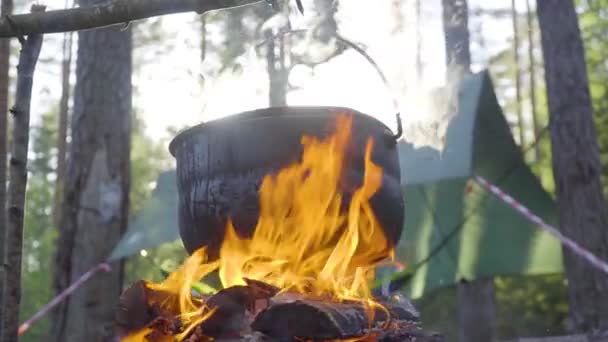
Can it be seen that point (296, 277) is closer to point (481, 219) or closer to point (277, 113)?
point (277, 113)

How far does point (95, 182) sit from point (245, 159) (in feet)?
10.2

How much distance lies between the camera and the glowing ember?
271 centimetres

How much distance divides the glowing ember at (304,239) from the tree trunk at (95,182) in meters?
2.92

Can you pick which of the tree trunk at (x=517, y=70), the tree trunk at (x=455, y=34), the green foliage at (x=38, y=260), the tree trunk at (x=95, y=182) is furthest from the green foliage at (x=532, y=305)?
the tree trunk at (x=95, y=182)

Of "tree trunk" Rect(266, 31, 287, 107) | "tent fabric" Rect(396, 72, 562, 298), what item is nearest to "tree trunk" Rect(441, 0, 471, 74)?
"tent fabric" Rect(396, 72, 562, 298)

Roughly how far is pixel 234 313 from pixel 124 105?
11.9 feet

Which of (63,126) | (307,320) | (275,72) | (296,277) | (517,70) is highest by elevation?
(517,70)

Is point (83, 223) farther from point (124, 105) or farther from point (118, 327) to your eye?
point (118, 327)

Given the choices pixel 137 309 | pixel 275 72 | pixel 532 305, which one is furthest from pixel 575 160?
pixel 532 305

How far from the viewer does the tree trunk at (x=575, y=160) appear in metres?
6.08

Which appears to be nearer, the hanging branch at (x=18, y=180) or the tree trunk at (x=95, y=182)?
the hanging branch at (x=18, y=180)

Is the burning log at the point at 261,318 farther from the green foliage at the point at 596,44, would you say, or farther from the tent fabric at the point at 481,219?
the green foliage at the point at 596,44

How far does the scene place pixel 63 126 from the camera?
17.3 metres

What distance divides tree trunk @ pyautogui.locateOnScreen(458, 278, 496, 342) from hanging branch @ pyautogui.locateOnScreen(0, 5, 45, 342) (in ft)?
23.0
